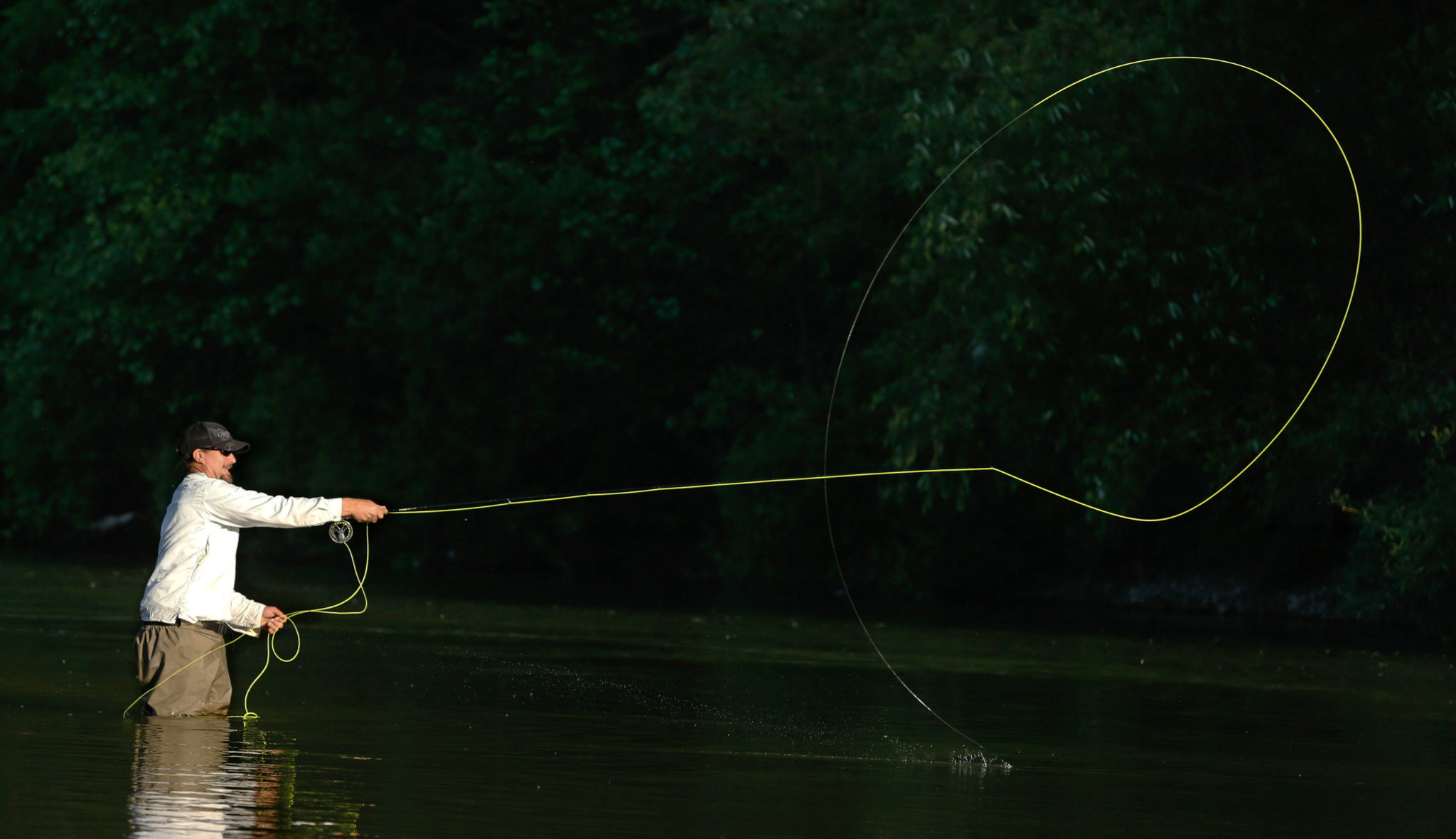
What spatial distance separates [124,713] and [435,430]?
21178mm

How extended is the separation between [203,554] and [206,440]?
0.52m

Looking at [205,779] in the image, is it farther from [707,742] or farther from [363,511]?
[707,742]

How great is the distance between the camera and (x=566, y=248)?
1153 inches

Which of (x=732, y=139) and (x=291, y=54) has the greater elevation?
(x=291, y=54)

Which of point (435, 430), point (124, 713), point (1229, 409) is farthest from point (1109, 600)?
point (124, 713)

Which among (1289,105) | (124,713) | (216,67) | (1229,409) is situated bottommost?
(124,713)

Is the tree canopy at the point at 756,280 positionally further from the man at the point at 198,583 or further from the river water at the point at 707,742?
the man at the point at 198,583

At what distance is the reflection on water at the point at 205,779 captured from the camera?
7.14m

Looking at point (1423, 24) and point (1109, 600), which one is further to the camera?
point (1109, 600)

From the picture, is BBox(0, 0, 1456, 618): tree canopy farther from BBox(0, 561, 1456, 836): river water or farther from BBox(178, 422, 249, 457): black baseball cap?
BBox(178, 422, 249, 457): black baseball cap

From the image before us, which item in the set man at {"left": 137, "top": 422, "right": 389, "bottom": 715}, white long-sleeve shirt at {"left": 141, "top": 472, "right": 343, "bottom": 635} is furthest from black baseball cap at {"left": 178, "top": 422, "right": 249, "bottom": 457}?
white long-sleeve shirt at {"left": 141, "top": 472, "right": 343, "bottom": 635}

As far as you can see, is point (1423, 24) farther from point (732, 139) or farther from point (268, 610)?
point (268, 610)

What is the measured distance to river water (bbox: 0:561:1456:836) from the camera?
25.4ft

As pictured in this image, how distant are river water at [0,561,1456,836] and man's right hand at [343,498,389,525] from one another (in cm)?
98
